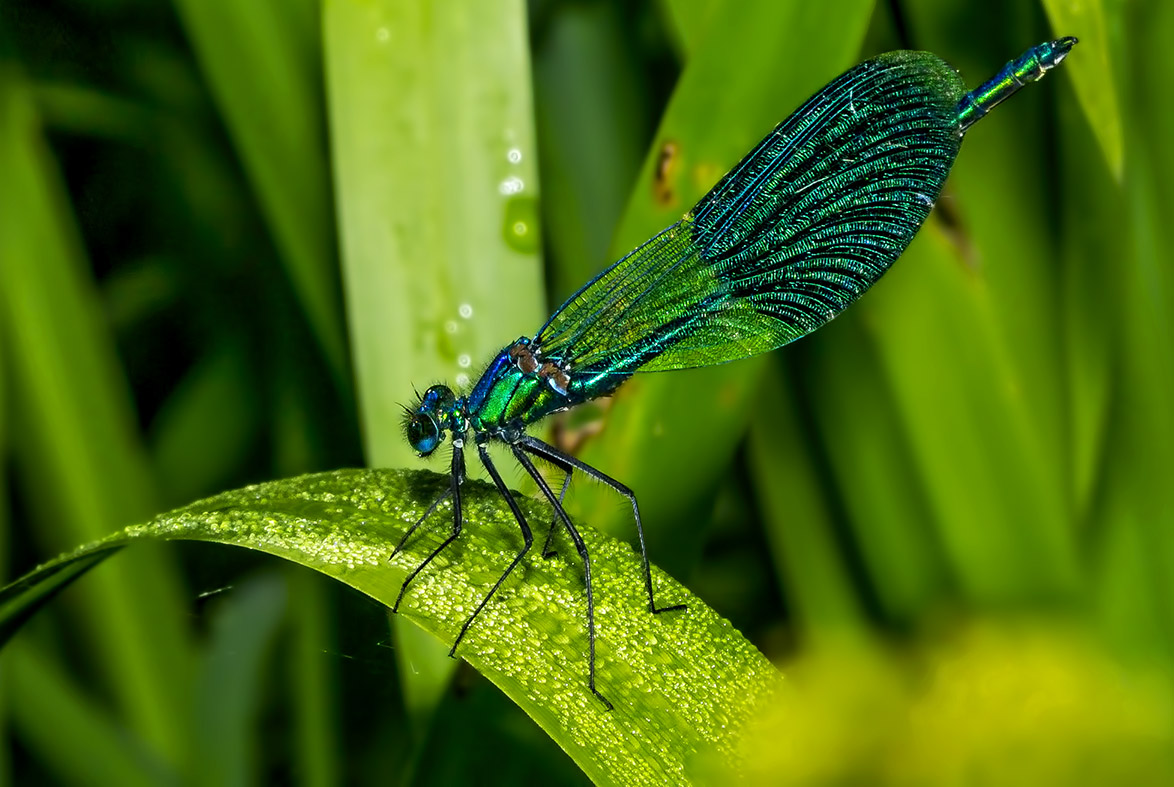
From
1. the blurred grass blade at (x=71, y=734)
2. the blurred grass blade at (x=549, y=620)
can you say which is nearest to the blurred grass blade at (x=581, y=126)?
the blurred grass blade at (x=549, y=620)

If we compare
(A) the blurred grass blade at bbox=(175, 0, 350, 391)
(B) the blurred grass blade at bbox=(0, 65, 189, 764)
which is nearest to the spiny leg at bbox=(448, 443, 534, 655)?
(A) the blurred grass blade at bbox=(175, 0, 350, 391)

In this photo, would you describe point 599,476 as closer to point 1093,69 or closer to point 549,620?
point 549,620

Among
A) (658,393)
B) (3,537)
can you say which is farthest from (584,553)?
(3,537)

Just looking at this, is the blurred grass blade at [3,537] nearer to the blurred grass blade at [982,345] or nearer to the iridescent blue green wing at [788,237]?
the iridescent blue green wing at [788,237]

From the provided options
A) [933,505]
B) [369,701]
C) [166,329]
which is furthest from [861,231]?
[166,329]

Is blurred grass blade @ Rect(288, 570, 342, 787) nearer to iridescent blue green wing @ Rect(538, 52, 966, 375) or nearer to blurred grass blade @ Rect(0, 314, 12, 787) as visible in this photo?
blurred grass blade @ Rect(0, 314, 12, 787)
